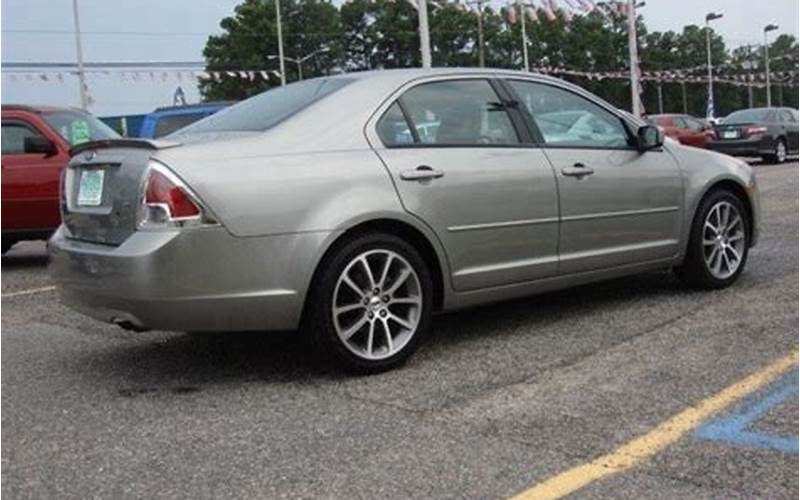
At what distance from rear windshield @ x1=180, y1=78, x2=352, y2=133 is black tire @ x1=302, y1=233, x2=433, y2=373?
743 mm

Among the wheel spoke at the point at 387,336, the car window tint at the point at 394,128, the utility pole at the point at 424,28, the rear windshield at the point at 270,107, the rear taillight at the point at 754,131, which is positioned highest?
the utility pole at the point at 424,28

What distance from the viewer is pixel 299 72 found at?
77812mm

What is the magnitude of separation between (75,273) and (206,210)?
878 millimetres

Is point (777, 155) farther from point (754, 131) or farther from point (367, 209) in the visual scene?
point (367, 209)

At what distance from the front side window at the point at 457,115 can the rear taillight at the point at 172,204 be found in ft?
3.58

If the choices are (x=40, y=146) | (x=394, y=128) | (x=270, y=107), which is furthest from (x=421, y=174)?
(x=40, y=146)

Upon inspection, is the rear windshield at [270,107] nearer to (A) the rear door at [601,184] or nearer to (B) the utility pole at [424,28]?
(A) the rear door at [601,184]

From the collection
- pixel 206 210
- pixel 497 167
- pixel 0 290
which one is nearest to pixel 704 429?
pixel 497 167

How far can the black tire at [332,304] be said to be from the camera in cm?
448

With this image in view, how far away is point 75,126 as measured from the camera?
9.61m

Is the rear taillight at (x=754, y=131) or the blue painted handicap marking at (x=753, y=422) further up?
the rear taillight at (x=754, y=131)

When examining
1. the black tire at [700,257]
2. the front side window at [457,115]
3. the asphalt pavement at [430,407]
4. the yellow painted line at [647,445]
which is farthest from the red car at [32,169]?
the yellow painted line at [647,445]

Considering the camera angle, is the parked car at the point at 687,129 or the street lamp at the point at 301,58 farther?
the street lamp at the point at 301,58

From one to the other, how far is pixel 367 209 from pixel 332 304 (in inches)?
19.0
